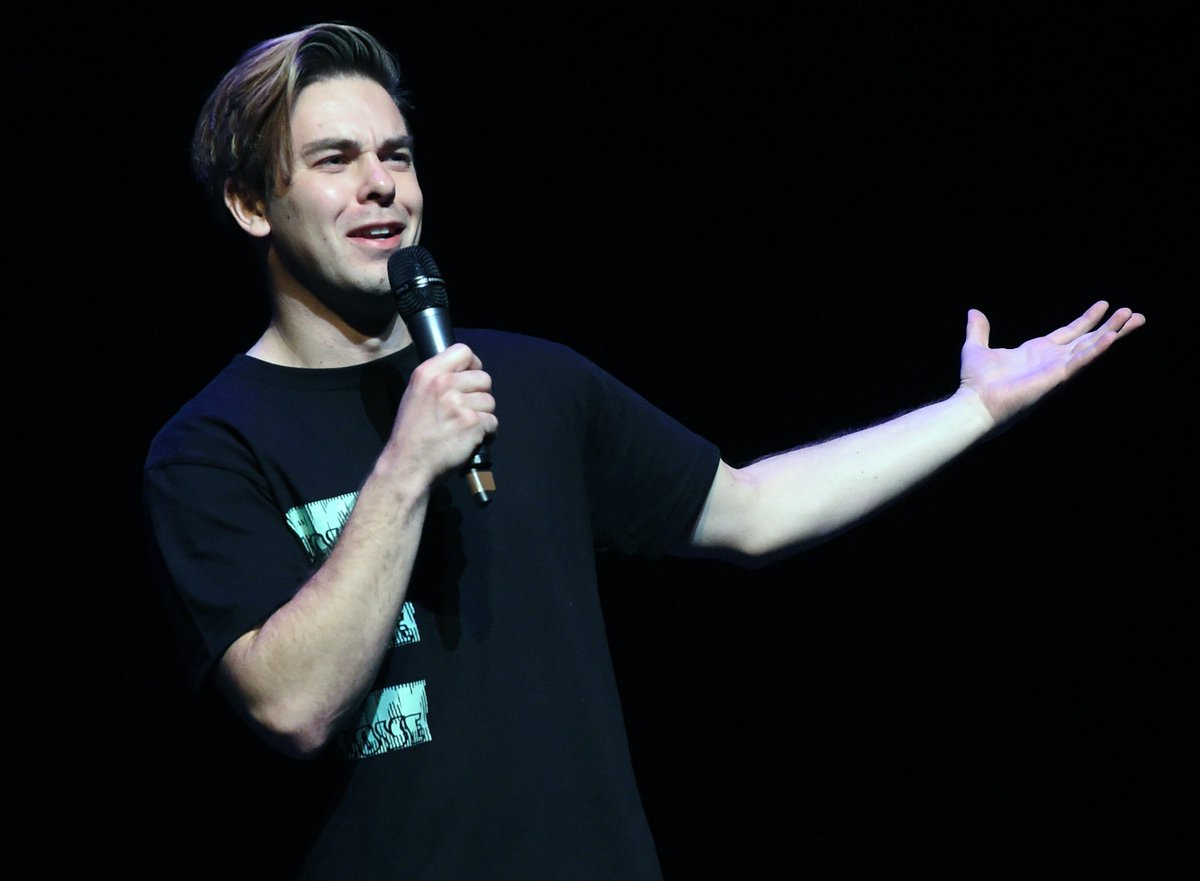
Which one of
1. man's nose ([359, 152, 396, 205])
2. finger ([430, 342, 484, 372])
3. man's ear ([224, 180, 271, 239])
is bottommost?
finger ([430, 342, 484, 372])

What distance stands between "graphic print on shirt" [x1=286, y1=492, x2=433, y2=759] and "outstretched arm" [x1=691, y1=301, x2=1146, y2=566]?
0.50 m

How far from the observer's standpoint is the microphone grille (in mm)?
1480

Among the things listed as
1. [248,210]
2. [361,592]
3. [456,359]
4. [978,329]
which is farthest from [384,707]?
[978,329]

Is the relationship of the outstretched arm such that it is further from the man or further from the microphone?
the microphone

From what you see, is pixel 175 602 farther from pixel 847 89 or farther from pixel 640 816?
pixel 847 89

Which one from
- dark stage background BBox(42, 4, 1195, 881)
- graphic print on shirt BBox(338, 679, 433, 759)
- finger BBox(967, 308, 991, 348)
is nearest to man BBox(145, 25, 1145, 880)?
graphic print on shirt BBox(338, 679, 433, 759)

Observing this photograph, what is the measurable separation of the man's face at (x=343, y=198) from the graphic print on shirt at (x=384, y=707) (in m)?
0.32

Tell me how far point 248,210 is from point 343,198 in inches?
7.4

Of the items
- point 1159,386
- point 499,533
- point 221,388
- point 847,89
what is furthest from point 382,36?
point 1159,386

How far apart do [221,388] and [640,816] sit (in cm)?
74

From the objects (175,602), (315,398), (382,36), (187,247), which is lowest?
(175,602)

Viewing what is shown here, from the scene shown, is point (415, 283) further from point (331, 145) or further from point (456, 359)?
point (331, 145)

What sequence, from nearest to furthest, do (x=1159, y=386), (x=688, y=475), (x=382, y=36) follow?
(x=688, y=475) < (x=382, y=36) < (x=1159, y=386)

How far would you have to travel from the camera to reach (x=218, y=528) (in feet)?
4.82
